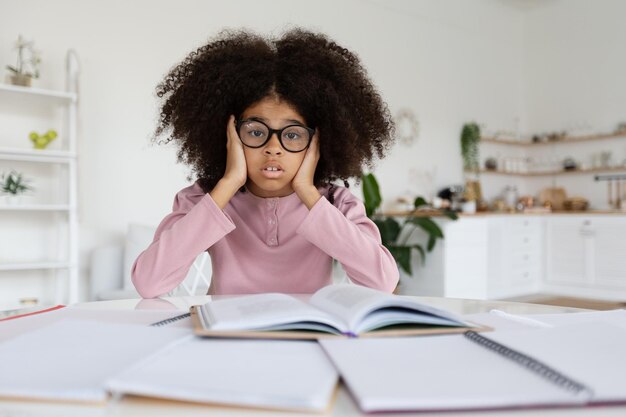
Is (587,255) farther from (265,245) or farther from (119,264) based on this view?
(265,245)

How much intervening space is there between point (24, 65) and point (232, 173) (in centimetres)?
273

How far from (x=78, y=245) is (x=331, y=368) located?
3.50m

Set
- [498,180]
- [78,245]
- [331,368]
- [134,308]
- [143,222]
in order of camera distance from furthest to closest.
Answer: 1. [498,180]
2. [143,222]
3. [78,245]
4. [134,308]
5. [331,368]

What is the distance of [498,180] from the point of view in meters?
6.33

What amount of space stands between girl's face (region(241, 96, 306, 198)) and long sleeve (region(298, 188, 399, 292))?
13 centimetres

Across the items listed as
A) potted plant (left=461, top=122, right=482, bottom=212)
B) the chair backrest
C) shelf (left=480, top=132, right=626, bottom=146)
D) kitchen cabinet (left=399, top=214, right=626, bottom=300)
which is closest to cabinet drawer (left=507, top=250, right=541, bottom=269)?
kitchen cabinet (left=399, top=214, right=626, bottom=300)

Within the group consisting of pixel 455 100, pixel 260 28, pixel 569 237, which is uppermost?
pixel 260 28

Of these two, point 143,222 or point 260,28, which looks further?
point 260,28

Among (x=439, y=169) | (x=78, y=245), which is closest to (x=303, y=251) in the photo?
(x=78, y=245)

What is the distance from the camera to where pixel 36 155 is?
131 inches

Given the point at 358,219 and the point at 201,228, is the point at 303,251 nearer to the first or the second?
the point at 358,219

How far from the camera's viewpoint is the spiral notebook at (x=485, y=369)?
0.47 meters

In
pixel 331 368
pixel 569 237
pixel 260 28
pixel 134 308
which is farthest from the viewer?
pixel 569 237

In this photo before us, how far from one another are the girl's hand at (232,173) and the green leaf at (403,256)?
317 centimetres
